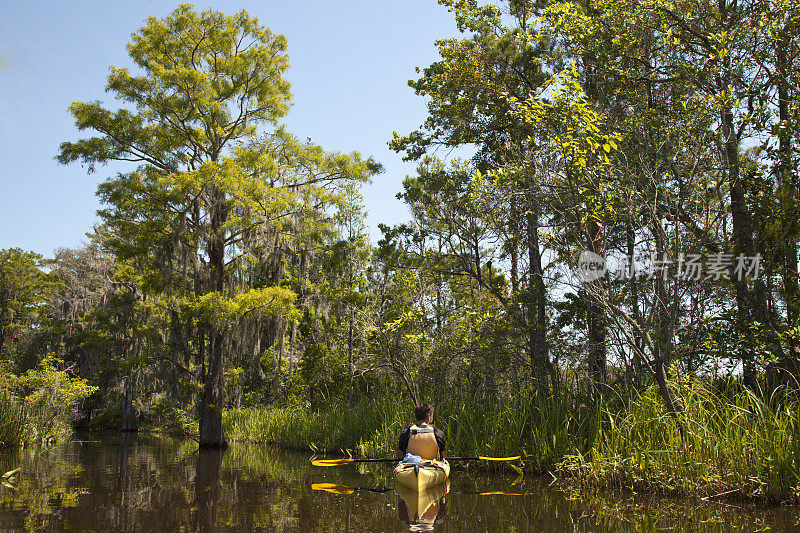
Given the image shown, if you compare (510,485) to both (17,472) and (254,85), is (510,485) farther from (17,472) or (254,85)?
(254,85)

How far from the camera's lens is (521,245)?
463 inches

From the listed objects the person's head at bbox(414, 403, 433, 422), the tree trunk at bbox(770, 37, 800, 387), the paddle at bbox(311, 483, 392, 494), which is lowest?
the paddle at bbox(311, 483, 392, 494)

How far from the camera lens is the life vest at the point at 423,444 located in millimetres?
7785

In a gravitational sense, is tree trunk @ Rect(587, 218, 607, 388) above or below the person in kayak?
above

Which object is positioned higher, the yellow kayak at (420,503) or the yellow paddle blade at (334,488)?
the yellow kayak at (420,503)

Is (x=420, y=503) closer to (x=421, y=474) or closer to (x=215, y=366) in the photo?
(x=421, y=474)

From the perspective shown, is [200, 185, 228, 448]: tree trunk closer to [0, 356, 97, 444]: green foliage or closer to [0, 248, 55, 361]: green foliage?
[0, 356, 97, 444]: green foliage

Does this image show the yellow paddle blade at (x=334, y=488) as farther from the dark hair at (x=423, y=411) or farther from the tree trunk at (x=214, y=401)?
the tree trunk at (x=214, y=401)

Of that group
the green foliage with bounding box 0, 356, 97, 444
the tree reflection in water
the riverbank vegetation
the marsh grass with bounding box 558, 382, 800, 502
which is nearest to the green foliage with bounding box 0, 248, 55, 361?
the riverbank vegetation

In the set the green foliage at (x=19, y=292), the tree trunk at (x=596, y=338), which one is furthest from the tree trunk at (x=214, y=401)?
the green foliage at (x=19, y=292)

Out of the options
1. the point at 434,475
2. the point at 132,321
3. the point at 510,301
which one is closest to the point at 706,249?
the point at 510,301

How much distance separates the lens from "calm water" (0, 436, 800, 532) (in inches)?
222

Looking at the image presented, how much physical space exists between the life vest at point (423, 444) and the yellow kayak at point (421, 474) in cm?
37

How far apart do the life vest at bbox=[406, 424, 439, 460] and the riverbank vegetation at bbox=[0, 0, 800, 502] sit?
2.02 metres
